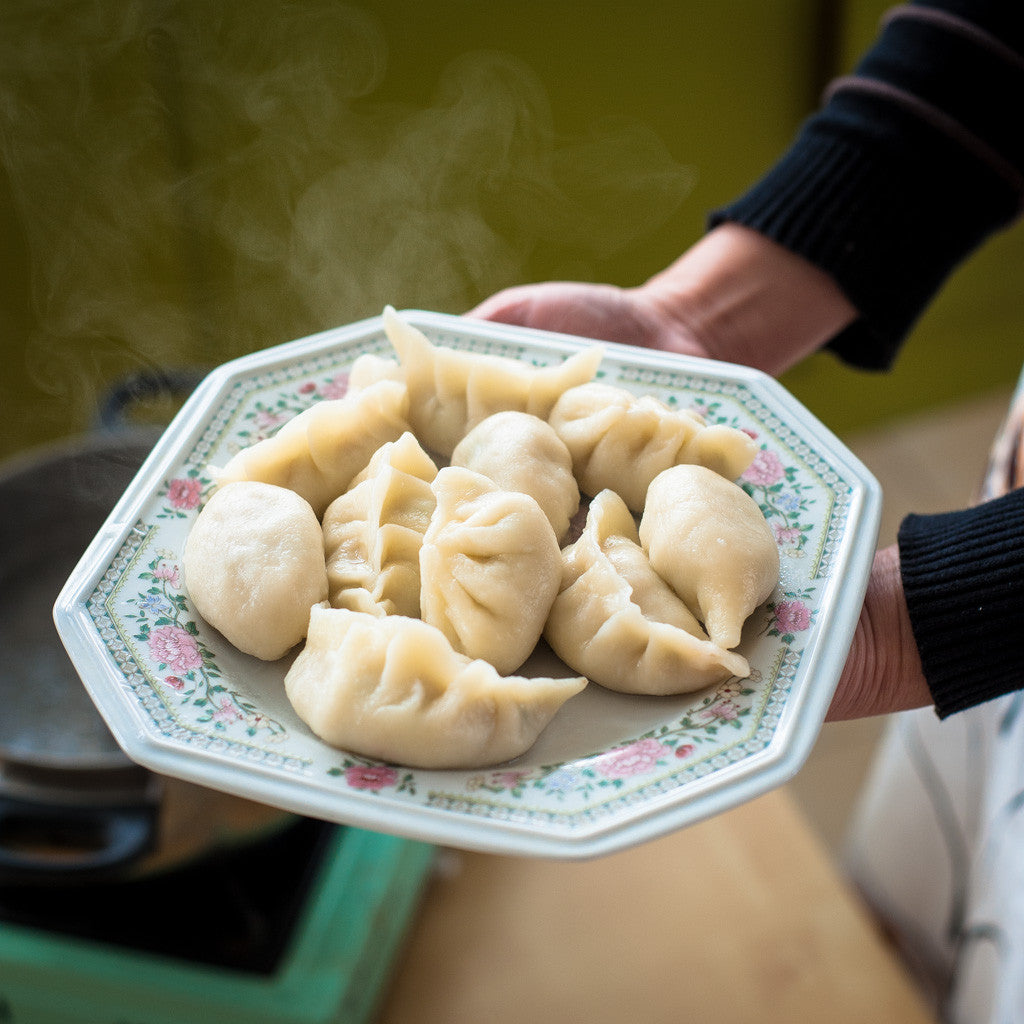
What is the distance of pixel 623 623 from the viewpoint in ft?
3.46

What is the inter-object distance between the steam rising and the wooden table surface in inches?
47.4

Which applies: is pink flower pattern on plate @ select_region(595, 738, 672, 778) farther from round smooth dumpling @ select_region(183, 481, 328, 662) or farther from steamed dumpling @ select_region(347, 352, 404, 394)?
steamed dumpling @ select_region(347, 352, 404, 394)

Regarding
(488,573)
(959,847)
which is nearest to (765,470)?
(488,573)

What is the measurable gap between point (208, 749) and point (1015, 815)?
128cm

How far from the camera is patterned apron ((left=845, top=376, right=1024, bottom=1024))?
1601mm

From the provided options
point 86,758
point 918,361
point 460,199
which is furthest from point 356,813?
point 918,361

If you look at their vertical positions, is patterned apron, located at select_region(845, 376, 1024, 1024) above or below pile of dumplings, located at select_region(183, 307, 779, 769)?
below

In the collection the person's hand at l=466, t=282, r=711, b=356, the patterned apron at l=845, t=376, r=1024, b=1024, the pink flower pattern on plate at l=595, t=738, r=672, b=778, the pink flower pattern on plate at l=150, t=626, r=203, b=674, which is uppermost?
the person's hand at l=466, t=282, r=711, b=356

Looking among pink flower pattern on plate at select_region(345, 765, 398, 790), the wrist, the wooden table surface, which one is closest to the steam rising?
the wrist

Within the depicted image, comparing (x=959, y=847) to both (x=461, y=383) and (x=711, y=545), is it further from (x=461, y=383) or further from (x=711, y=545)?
(x=461, y=383)

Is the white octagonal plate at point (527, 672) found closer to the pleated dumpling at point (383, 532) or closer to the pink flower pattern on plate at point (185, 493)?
the pink flower pattern on plate at point (185, 493)

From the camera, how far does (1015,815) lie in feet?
5.26

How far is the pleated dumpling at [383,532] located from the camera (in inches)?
44.6

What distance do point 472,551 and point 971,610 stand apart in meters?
0.57
